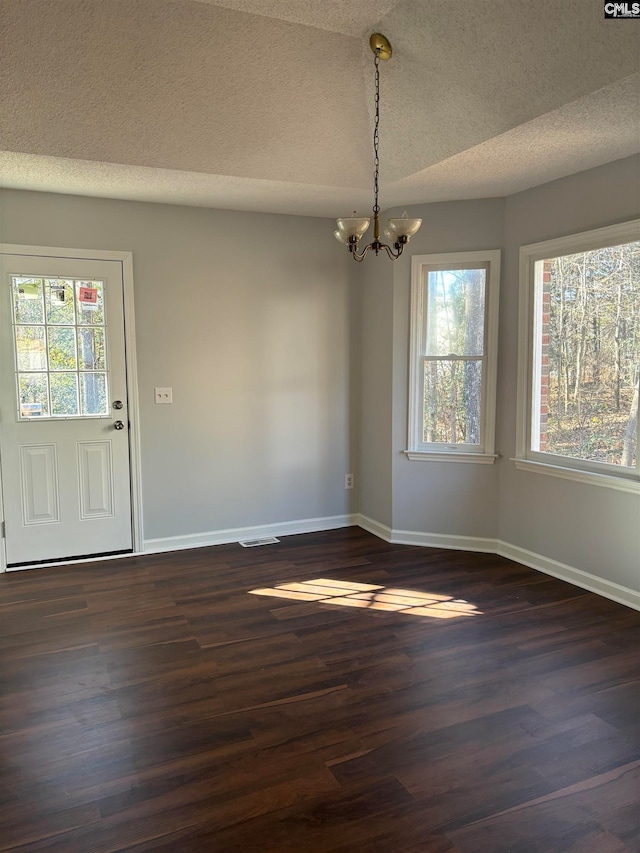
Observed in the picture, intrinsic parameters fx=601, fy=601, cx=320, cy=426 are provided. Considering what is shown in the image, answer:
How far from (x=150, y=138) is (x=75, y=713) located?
9.40 feet

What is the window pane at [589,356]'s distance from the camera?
3453mm

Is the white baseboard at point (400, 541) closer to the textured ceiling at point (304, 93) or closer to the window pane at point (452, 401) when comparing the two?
the window pane at point (452, 401)

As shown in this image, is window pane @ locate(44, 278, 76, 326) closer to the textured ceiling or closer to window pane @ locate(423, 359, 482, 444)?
the textured ceiling

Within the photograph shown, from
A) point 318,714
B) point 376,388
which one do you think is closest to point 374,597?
point 318,714

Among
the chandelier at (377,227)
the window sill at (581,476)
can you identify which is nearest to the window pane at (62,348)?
the chandelier at (377,227)

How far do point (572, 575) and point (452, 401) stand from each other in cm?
145

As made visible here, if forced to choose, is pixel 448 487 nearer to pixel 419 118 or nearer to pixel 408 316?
pixel 408 316

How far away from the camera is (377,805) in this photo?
194 cm

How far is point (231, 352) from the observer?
4.59 m

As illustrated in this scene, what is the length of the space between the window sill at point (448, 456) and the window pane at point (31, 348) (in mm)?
2667

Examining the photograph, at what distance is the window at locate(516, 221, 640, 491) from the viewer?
11.3 feet

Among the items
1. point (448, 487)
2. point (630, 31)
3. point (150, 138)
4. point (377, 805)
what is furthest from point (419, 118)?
point (377, 805)

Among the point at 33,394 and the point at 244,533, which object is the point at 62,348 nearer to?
the point at 33,394

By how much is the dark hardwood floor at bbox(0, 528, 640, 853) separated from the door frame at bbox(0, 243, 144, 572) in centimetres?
48
